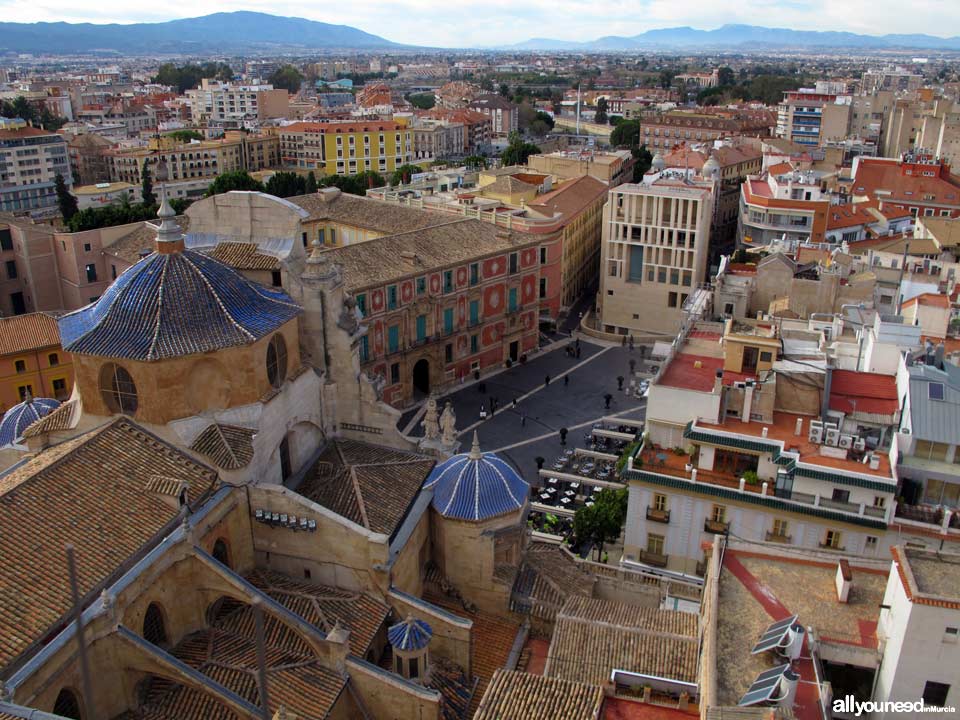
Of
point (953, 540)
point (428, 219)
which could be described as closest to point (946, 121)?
point (428, 219)

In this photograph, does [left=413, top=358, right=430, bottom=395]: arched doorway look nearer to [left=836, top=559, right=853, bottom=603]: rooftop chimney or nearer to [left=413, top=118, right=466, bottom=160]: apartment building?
[left=836, top=559, right=853, bottom=603]: rooftop chimney

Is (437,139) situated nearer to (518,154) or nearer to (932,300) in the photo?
(518,154)

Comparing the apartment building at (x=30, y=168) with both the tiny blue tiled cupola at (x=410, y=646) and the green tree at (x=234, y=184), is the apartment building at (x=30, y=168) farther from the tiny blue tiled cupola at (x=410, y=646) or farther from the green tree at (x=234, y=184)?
the tiny blue tiled cupola at (x=410, y=646)

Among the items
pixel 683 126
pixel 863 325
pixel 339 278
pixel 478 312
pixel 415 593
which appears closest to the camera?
pixel 415 593

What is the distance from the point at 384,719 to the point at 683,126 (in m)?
139

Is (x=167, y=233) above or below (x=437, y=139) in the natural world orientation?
above

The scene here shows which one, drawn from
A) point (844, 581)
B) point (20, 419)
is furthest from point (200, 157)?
point (844, 581)

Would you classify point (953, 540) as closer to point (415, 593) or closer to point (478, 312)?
point (415, 593)

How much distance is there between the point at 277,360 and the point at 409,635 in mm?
10540

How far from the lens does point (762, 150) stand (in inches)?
4584

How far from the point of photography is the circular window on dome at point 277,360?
95.0 ft

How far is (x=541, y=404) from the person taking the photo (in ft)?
197

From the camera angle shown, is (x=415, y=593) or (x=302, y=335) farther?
(x=302, y=335)

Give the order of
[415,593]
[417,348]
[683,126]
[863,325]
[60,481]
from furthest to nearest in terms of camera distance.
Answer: [683,126] < [417,348] < [863,325] < [415,593] < [60,481]
